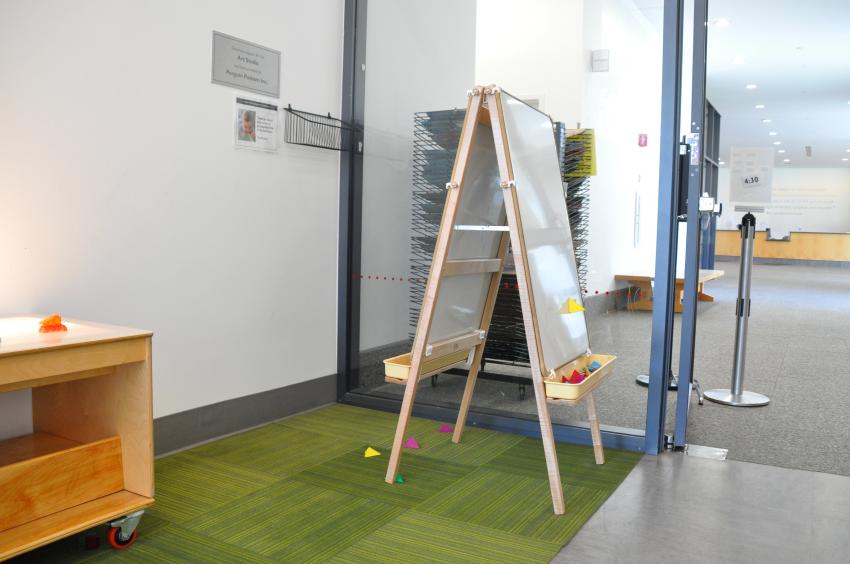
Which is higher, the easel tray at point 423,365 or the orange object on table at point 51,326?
the orange object on table at point 51,326

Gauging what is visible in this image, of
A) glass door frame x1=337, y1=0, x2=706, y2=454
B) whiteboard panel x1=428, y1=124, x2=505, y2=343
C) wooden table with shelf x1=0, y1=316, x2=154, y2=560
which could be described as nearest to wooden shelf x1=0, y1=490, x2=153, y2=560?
wooden table with shelf x1=0, y1=316, x2=154, y2=560

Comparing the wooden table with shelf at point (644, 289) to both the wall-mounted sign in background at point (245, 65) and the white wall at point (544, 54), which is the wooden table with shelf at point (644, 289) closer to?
the white wall at point (544, 54)

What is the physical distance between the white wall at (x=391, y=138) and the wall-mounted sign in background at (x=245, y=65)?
0.62 meters

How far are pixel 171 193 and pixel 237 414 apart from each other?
104cm

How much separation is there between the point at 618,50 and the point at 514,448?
179 cm

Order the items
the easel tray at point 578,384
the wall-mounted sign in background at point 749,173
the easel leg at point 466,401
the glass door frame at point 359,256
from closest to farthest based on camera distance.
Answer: the easel tray at point 578,384, the glass door frame at point 359,256, the easel leg at point 466,401, the wall-mounted sign in background at point 749,173

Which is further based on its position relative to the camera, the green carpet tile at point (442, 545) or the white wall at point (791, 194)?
the white wall at point (791, 194)

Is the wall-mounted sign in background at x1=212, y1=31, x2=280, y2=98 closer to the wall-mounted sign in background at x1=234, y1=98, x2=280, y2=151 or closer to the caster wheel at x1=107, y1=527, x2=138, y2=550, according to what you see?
the wall-mounted sign in background at x1=234, y1=98, x2=280, y2=151

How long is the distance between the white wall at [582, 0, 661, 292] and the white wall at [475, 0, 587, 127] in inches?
2.0

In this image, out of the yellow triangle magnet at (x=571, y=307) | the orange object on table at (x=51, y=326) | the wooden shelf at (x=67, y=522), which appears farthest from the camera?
the yellow triangle magnet at (x=571, y=307)

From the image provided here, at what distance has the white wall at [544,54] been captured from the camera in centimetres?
315

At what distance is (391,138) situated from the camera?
3793 millimetres

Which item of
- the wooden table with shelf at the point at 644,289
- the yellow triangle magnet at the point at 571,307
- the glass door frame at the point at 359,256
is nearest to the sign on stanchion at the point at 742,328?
the wooden table with shelf at the point at 644,289

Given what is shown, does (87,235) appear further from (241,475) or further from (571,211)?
(571,211)
